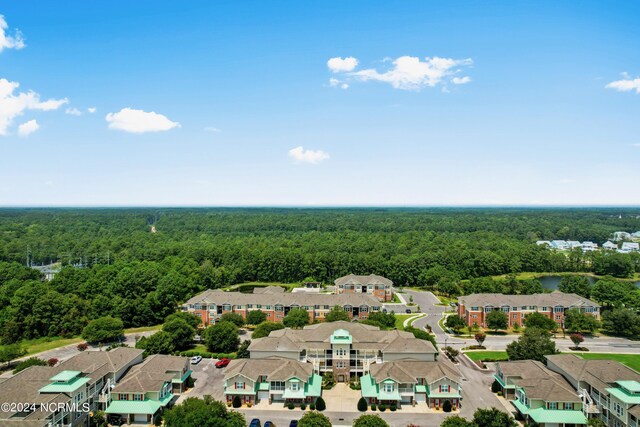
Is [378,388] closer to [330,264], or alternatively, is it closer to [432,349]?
[432,349]

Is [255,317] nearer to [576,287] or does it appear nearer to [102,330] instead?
[102,330]

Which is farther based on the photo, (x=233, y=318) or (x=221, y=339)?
(x=233, y=318)

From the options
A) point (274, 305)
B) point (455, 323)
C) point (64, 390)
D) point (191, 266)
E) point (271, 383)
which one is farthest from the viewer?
point (191, 266)

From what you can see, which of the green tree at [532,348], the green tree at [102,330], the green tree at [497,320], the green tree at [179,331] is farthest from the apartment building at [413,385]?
the green tree at [102,330]

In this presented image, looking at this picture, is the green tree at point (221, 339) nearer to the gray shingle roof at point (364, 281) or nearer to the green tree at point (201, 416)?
the green tree at point (201, 416)

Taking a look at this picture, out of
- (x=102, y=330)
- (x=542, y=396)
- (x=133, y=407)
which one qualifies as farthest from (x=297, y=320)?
(x=542, y=396)

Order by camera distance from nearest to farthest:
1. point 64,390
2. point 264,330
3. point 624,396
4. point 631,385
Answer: point 64,390 → point 624,396 → point 631,385 → point 264,330

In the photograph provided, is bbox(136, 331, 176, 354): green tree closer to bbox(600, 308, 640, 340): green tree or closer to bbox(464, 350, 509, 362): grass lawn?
bbox(464, 350, 509, 362): grass lawn
